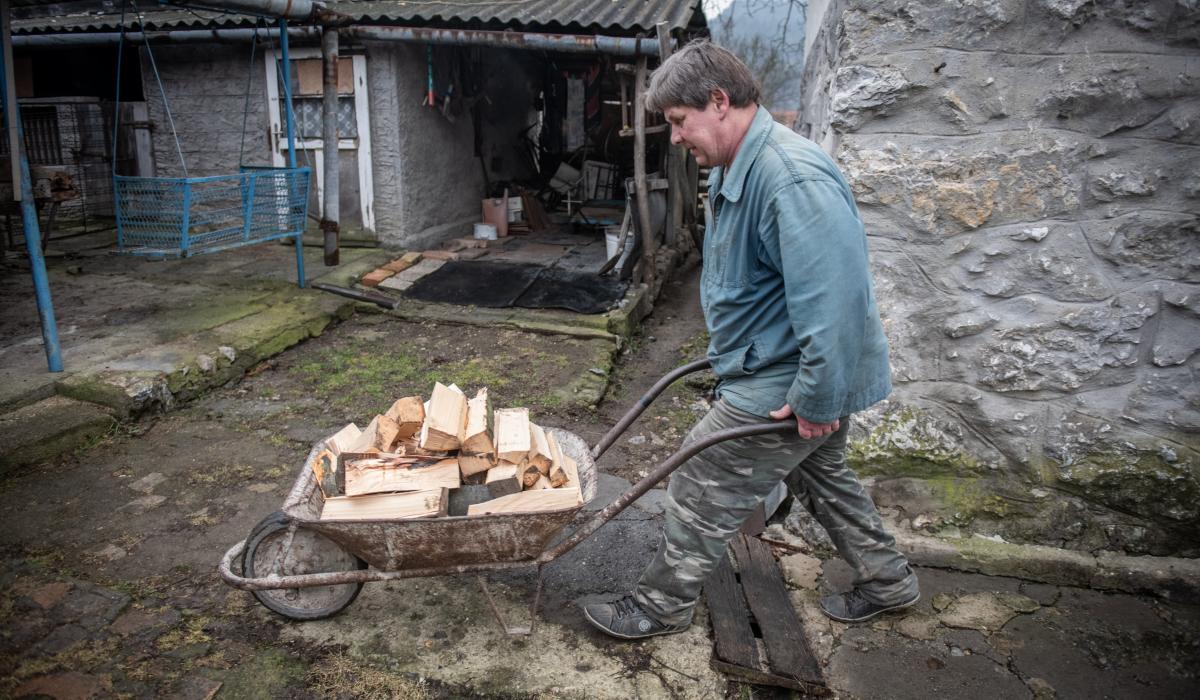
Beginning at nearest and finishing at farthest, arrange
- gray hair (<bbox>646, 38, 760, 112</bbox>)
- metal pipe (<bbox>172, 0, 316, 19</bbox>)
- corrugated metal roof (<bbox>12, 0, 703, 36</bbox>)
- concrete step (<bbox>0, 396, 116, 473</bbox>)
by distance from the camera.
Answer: gray hair (<bbox>646, 38, 760, 112</bbox>)
concrete step (<bbox>0, 396, 116, 473</bbox>)
metal pipe (<bbox>172, 0, 316, 19</bbox>)
corrugated metal roof (<bbox>12, 0, 703, 36</bbox>)

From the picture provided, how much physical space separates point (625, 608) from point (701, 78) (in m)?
1.88

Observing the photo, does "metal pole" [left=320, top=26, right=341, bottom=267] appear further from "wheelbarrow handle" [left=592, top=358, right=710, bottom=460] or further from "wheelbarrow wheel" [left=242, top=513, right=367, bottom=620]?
"wheelbarrow handle" [left=592, top=358, right=710, bottom=460]

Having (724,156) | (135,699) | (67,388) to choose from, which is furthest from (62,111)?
(724,156)

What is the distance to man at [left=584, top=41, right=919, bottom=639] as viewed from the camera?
2.16m

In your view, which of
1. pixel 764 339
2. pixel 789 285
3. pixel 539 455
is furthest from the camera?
pixel 539 455

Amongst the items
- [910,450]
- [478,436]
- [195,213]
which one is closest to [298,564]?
[478,436]

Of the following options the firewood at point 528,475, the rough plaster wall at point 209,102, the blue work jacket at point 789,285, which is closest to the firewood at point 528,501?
the firewood at point 528,475

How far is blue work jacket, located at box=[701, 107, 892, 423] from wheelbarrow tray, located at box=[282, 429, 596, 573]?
78cm

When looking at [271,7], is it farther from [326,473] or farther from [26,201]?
[326,473]

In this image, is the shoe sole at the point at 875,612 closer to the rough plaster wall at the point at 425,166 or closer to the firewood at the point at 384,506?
the firewood at the point at 384,506

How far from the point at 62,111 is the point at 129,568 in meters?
8.14

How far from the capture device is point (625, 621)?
2.78m

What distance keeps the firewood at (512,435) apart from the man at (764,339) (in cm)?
56

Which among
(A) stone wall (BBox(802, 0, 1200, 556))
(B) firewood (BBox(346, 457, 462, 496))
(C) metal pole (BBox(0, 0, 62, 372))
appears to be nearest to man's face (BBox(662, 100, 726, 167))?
(A) stone wall (BBox(802, 0, 1200, 556))
